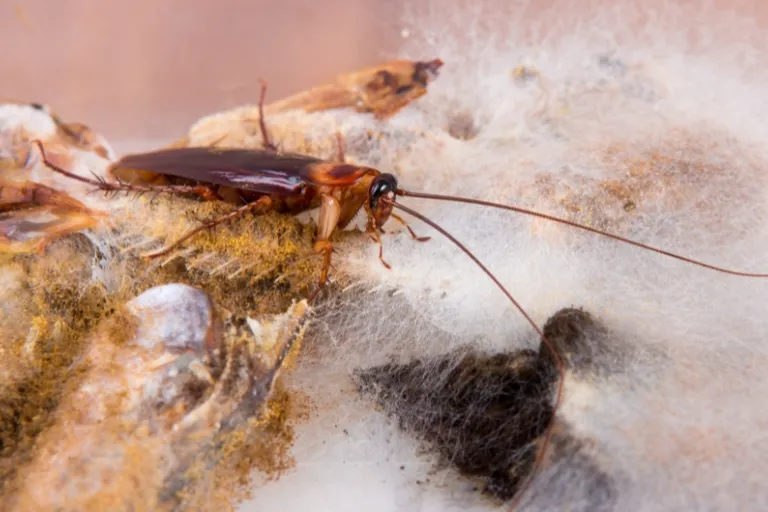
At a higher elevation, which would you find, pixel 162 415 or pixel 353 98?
pixel 353 98

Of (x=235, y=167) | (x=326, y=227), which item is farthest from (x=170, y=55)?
(x=326, y=227)

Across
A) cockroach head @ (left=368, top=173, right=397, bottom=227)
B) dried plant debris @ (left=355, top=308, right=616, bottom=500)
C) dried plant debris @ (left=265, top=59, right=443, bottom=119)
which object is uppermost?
dried plant debris @ (left=265, top=59, right=443, bottom=119)

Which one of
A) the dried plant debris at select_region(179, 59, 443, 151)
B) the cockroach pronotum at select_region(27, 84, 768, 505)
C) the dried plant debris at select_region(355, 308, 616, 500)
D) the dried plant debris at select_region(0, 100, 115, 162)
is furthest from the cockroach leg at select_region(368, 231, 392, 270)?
the dried plant debris at select_region(0, 100, 115, 162)

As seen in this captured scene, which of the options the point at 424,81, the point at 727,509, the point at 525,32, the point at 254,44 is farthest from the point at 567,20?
the point at 727,509

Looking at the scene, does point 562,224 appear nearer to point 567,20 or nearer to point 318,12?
point 567,20

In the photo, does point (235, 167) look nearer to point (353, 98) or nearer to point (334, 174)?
point (334, 174)

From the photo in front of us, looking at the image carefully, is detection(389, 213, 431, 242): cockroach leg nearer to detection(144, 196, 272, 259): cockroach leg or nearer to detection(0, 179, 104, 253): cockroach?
detection(144, 196, 272, 259): cockroach leg
